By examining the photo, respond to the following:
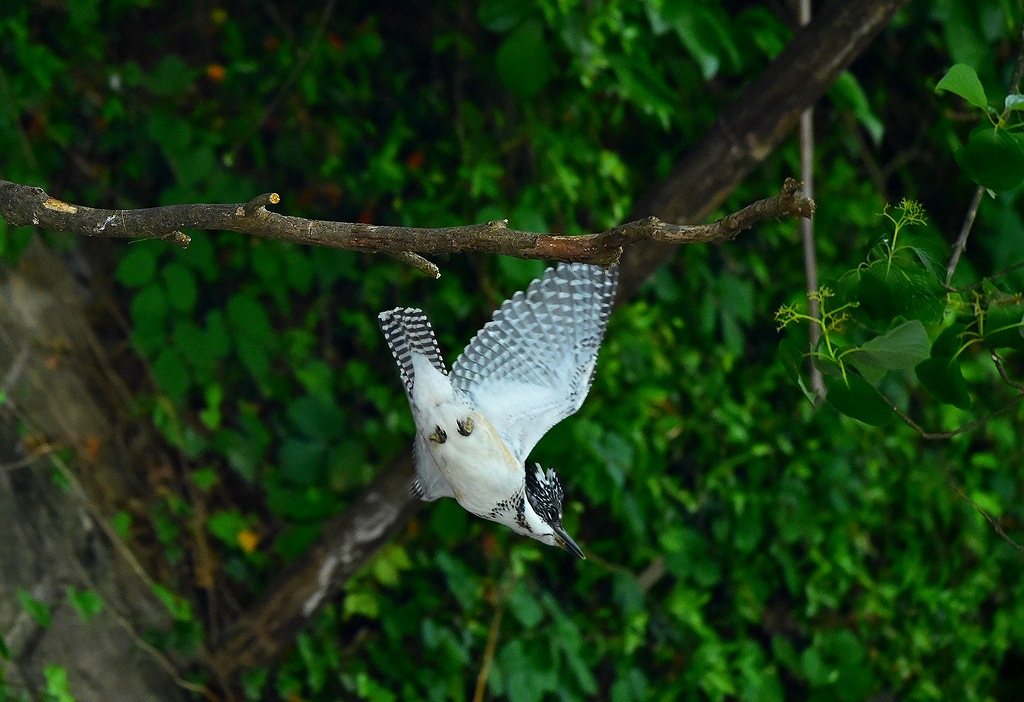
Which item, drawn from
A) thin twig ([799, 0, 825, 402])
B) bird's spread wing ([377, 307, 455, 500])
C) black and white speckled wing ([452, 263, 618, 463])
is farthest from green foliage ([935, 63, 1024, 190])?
thin twig ([799, 0, 825, 402])

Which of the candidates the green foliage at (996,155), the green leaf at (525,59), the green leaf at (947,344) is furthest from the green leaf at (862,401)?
the green leaf at (525,59)

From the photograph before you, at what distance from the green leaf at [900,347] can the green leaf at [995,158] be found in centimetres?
19

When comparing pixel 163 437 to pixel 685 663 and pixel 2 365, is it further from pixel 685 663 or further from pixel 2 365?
pixel 685 663

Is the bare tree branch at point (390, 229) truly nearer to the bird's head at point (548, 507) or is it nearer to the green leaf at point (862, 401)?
the green leaf at point (862, 401)

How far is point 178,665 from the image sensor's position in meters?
2.52

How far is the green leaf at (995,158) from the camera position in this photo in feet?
4.05

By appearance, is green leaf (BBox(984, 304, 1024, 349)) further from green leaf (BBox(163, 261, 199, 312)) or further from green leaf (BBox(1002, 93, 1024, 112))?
green leaf (BBox(163, 261, 199, 312))

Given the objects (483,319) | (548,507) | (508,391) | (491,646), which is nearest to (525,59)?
(483,319)

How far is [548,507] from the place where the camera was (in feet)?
5.96

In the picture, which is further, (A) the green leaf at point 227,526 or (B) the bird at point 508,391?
(A) the green leaf at point 227,526

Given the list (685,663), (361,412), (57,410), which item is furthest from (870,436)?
(57,410)

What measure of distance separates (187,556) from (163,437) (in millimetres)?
299

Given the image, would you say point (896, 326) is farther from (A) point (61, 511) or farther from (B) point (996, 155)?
(A) point (61, 511)

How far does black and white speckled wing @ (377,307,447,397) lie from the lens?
1.60 meters
